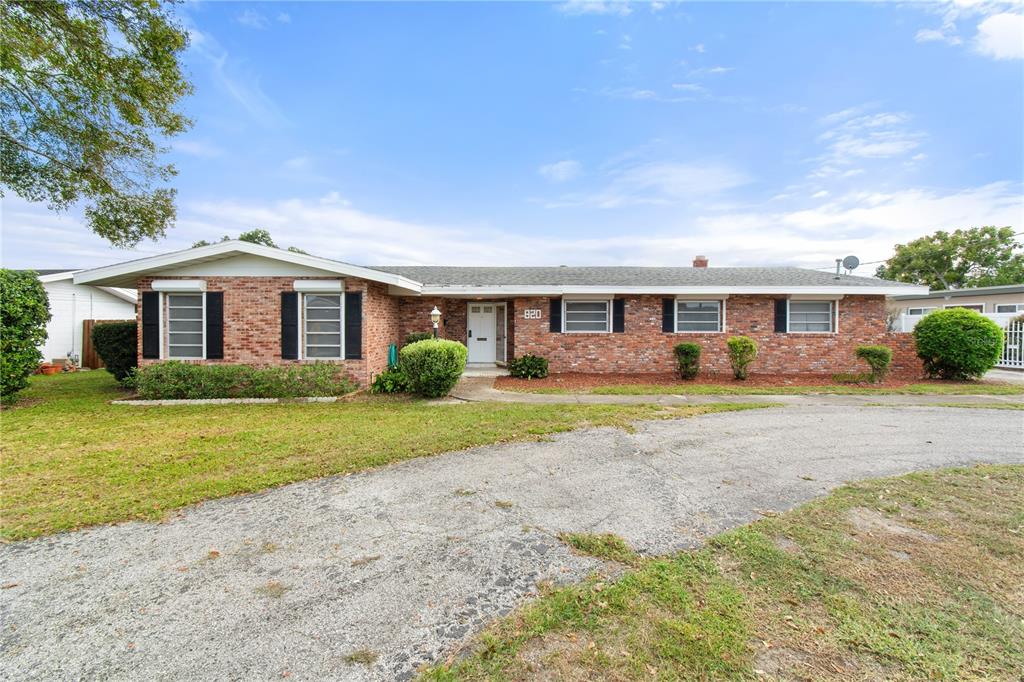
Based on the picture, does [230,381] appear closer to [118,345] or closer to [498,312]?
[118,345]

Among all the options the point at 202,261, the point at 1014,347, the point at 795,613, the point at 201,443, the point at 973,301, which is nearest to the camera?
the point at 795,613

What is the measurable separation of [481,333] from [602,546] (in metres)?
11.5

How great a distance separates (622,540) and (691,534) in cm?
56

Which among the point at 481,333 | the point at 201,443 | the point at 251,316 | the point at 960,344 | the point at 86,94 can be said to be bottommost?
the point at 201,443

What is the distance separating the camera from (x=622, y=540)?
3.14 metres

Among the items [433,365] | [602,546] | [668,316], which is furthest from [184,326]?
[668,316]

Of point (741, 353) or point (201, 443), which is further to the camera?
point (741, 353)

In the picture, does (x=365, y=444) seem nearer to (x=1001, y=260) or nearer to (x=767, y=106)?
(x=767, y=106)

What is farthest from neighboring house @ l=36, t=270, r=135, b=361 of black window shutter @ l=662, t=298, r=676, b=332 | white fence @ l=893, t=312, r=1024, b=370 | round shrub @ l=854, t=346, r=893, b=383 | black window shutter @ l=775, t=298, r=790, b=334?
white fence @ l=893, t=312, r=1024, b=370

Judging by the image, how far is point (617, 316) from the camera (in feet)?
42.3

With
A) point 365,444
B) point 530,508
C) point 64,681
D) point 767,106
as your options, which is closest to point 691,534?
point 530,508

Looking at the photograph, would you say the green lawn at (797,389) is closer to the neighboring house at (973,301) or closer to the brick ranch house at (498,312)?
the brick ranch house at (498,312)

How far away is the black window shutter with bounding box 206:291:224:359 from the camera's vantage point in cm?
959

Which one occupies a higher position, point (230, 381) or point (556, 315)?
point (556, 315)
